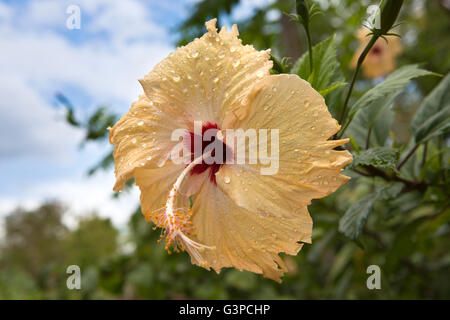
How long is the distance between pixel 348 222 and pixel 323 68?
0.50m

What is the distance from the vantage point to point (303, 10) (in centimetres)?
92

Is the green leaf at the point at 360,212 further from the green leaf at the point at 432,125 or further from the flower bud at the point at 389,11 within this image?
the flower bud at the point at 389,11

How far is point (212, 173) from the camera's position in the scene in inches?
37.0

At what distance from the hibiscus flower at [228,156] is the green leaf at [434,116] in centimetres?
70

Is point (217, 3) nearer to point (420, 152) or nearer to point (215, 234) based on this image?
point (420, 152)

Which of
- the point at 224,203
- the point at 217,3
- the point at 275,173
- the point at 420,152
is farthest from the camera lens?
the point at 217,3

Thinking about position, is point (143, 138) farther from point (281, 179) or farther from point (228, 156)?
point (281, 179)

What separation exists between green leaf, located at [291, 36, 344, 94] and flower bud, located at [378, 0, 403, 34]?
0.18 m

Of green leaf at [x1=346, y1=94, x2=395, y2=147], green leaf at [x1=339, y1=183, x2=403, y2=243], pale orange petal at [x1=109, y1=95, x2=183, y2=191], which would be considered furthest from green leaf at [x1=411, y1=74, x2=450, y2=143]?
pale orange petal at [x1=109, y1=95, x2=183, y2=191]

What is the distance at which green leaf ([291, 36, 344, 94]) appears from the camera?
103 centimetres

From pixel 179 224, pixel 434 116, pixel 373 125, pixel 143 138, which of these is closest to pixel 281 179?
pixel 179 224
